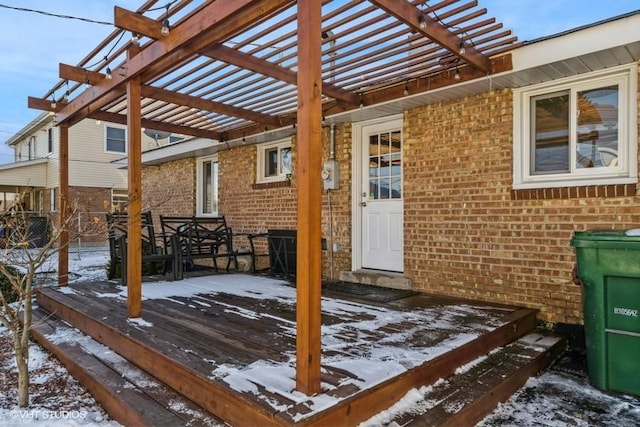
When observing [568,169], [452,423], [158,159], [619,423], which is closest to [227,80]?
[568,169]

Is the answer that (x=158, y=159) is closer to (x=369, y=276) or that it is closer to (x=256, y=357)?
(x=369, y=276)

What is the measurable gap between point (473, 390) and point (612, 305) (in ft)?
3.61

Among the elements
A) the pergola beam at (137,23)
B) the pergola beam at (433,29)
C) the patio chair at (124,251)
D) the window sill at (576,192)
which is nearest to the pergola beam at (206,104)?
the pergola beam at (137,23)

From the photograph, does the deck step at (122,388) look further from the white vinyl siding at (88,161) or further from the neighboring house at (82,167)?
the white vinyl siding at (88,161)

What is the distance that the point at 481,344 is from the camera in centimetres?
296

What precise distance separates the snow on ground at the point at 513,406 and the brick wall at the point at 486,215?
1.09 metres

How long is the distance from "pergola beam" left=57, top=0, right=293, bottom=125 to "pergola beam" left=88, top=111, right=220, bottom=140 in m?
1.12

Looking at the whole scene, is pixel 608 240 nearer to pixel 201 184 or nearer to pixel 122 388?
pixel 122 388

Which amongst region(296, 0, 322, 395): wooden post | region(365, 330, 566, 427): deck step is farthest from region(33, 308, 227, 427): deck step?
region(365, 330, 566, 427): deck step

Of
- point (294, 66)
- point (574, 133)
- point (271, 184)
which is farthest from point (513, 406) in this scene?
point (271, 184)

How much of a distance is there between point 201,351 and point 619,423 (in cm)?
248

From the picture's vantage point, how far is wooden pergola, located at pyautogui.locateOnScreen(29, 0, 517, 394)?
6.70 feet

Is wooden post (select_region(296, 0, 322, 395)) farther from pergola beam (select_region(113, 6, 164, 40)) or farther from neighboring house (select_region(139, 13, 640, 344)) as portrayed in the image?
neighboring house (select_region(139, 13, 640, 344))

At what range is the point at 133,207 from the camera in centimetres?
356
